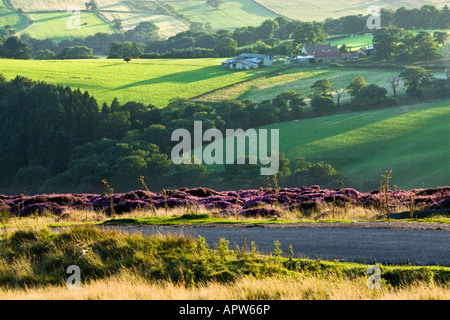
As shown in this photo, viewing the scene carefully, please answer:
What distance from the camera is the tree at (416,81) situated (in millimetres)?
105900

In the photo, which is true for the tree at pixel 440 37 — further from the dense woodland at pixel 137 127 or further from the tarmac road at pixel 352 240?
the tarmac road at pixel 352 240

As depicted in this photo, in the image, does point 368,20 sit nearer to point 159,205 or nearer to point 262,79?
point 262,79

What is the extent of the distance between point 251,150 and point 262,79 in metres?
42.1

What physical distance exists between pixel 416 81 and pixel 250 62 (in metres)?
50.4

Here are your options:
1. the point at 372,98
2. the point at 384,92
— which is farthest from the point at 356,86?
the point at 384,92

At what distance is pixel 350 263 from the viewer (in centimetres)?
1745

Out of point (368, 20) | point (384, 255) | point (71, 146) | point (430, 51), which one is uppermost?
point (368, 20)

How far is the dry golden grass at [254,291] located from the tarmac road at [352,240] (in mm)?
2991

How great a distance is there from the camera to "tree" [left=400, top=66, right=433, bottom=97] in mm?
105900

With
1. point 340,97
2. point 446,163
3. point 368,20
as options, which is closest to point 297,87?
point 340,97

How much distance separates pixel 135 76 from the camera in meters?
144

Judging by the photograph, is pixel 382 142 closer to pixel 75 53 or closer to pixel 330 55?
pixel 330 55

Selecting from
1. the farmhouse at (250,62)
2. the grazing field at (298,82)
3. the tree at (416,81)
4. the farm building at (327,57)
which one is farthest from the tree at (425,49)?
the farmhouse at (250,62)
